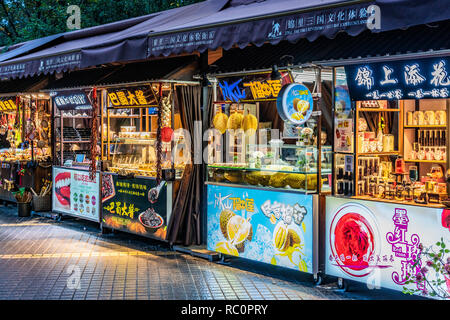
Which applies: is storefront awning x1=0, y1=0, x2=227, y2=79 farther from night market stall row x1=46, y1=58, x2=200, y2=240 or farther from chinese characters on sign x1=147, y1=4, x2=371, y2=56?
night market stall row x1=46, y1=58, x2=200, y2=240

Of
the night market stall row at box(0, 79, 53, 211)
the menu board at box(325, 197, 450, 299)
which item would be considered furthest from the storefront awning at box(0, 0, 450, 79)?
the menu board at box(325, 197, 450, 299)

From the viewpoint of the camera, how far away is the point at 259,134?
8273 millimetres

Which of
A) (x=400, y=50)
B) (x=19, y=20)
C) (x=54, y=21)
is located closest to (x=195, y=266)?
(x=400, y=50)

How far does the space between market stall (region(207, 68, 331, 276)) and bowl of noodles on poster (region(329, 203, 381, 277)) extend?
0.91 ft

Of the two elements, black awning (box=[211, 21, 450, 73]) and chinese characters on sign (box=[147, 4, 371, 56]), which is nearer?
chinese characters on sign (box=[147, 4, 371, 56])

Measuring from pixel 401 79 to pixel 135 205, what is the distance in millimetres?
5267

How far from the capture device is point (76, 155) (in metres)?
11.9

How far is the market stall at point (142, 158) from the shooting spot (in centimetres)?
876

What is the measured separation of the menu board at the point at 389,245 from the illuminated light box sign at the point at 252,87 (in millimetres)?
1669

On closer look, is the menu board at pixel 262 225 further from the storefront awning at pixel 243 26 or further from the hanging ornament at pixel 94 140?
the hanging ornament at pixel 94 140

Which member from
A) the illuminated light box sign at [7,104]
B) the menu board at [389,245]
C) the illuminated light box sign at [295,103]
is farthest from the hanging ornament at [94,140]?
the menu board at [389,245]

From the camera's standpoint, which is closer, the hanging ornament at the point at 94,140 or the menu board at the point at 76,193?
the hanging ornament at the point at 94,140

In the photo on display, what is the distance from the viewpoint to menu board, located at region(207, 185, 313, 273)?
270 inches

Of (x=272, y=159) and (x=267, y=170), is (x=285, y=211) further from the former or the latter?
(x=272, y=159)
